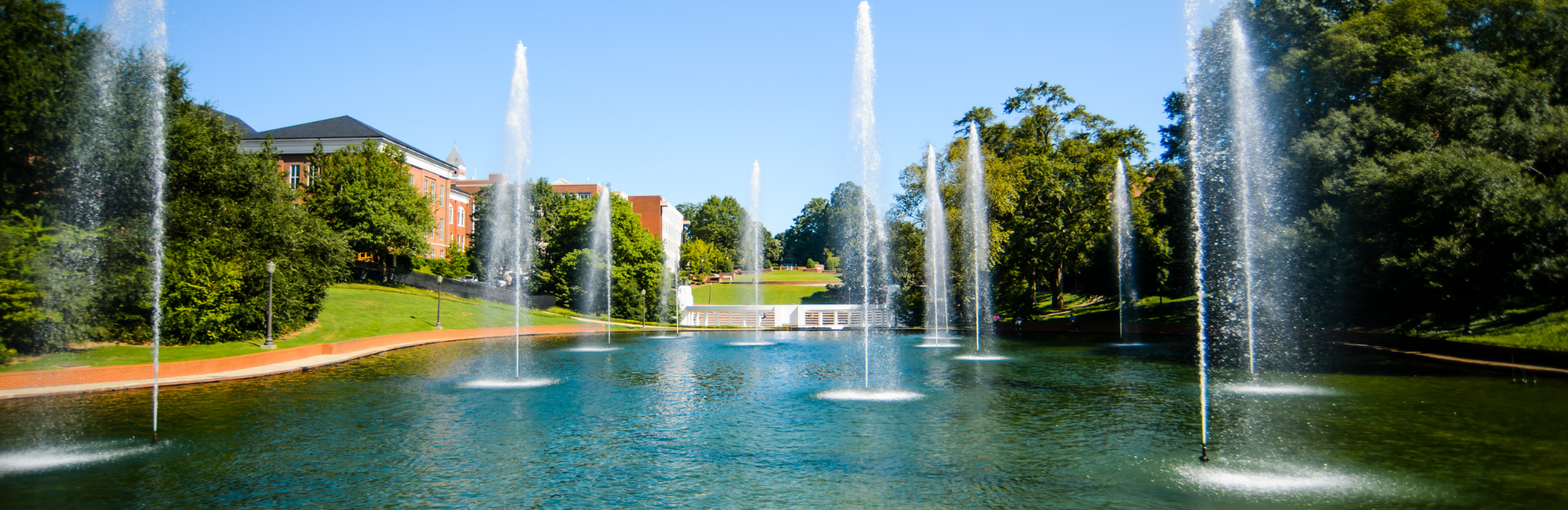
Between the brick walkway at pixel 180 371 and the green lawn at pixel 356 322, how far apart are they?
1.46 m

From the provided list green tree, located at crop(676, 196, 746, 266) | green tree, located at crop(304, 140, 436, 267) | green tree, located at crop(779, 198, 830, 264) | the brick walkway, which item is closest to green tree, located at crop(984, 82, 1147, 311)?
the brick walkway

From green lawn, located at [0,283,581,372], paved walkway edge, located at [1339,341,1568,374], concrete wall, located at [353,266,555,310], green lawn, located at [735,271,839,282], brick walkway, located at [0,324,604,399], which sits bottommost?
paved walkway edge, located at [1339,341,1568,374]

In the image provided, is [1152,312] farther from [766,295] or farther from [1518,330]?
[766,295]

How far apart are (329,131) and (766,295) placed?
1969 inches

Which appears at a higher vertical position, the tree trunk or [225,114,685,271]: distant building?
[225,114,685,271]: distant building

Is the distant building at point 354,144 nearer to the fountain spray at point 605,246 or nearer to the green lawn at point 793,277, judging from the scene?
the fountain spray at point 605,246

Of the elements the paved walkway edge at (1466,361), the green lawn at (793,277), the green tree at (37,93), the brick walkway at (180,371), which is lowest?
the paved walkway edge at (1466,361)

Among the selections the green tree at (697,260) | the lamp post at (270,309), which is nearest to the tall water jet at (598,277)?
the green tree at (697,260)

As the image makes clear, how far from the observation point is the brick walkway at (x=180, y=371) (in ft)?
72.1

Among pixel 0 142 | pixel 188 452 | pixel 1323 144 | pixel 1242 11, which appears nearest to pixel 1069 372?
pixel 1323 144

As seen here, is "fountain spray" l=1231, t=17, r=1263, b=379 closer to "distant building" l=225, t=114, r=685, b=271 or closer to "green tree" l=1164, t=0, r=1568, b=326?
"green tree" l=1164, t=0, r=1568, b=326

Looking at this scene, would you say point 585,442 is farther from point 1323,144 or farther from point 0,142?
point 1323,144

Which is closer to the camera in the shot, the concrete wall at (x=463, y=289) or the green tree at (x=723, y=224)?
the concrete wall at (x=463, y=289)

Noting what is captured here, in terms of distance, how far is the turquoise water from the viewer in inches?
456
